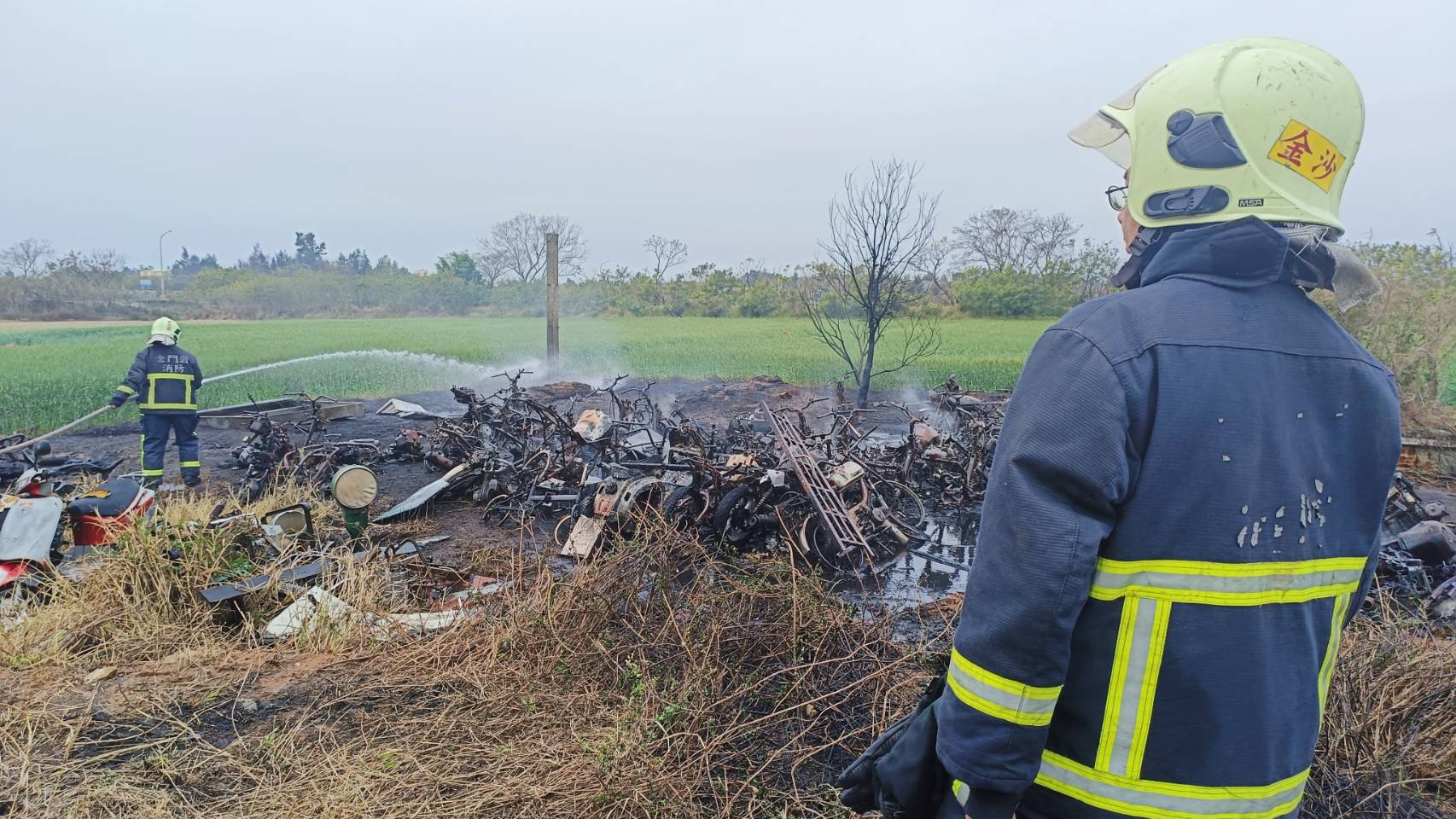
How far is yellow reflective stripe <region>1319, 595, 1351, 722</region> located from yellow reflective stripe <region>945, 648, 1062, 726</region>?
0.59 meters

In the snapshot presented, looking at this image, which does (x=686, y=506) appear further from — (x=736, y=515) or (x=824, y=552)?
(x=824, y=552)

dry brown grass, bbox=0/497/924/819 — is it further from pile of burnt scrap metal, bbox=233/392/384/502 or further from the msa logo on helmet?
pile of burnt scrap metal, bbox=233/392/384/502

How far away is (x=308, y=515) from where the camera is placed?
6.11 m

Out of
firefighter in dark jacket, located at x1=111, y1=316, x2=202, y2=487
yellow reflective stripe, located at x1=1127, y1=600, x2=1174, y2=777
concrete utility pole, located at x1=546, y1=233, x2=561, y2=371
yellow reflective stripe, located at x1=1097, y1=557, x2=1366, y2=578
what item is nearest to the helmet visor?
yellow reflective stripe, located at x1=1097, y1=557, x2=1366, y2=578

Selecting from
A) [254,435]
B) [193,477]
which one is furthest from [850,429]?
[193,477]

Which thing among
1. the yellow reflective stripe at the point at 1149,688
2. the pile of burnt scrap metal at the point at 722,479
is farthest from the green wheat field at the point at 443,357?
the yellow reflective stripe at the point at 1149,688

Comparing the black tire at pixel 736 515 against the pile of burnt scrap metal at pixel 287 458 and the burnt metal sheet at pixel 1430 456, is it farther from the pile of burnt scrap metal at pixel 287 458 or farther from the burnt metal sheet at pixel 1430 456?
the burnt metal sheet at pixel 1430 456

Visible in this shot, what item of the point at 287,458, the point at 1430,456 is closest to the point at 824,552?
the point at 287,458

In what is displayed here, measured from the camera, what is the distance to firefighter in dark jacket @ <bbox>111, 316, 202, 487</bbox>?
8797mm

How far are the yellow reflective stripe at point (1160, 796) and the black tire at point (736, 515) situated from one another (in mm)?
4556

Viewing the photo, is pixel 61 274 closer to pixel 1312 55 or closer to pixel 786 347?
pixel 786 347

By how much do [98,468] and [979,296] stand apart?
89.1ft

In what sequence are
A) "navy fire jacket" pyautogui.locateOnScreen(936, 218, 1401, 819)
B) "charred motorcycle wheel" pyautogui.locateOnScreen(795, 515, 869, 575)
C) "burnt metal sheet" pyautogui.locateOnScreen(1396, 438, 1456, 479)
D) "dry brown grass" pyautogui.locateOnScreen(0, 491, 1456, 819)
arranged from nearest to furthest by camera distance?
1. "navy fire jacket" pyautogui.locateOnScreen(936, 218, 1401, 819)
2. "dry brown grass" pyautogui.locateOnScreen(0, 491, 1456, 819)
3. "charred motorcycle wheel" pyautogui.locateOnScreen(795, 515, 869, 575)
4. "burnt metal sheet" pyautogui.locateOnScreen(1396, 438, 1456, 479)

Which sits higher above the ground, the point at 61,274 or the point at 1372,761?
the point at 61,274
